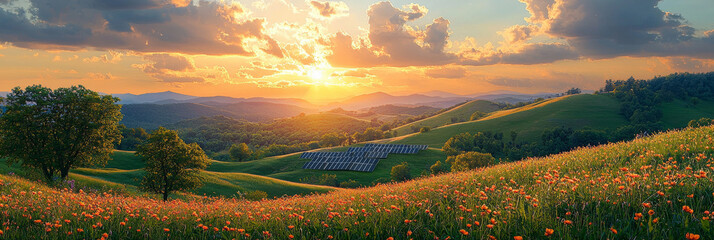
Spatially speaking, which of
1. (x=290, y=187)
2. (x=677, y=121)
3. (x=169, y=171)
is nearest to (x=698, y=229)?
(x=169, y=171)

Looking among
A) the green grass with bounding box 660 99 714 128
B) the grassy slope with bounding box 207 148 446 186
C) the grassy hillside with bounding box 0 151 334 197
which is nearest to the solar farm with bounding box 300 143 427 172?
the grassy slope with bounding box 207 148 446 186

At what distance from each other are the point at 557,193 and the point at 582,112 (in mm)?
175513

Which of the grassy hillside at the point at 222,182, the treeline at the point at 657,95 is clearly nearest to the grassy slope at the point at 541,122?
the treeline at the point at 657,95

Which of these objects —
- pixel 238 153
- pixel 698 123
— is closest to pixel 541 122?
pixel 238 153

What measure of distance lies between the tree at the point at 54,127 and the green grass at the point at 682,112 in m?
177

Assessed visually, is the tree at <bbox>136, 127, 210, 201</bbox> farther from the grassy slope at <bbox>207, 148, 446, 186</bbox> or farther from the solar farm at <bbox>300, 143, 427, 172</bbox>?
the solar farm at <bbox>300, 143, 427, 172</bbox>

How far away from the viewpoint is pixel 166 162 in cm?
3525

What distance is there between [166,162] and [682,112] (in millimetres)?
201259

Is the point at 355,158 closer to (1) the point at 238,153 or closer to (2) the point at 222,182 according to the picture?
(1) the point at 238,153

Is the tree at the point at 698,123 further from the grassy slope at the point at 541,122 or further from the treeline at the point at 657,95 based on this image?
the treeline at the point at 657,95

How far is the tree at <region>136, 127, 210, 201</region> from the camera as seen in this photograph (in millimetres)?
34812

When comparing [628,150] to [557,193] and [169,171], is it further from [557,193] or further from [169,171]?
[169,171]

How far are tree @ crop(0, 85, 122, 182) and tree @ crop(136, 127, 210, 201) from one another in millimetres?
4450

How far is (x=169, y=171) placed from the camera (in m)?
35.5
